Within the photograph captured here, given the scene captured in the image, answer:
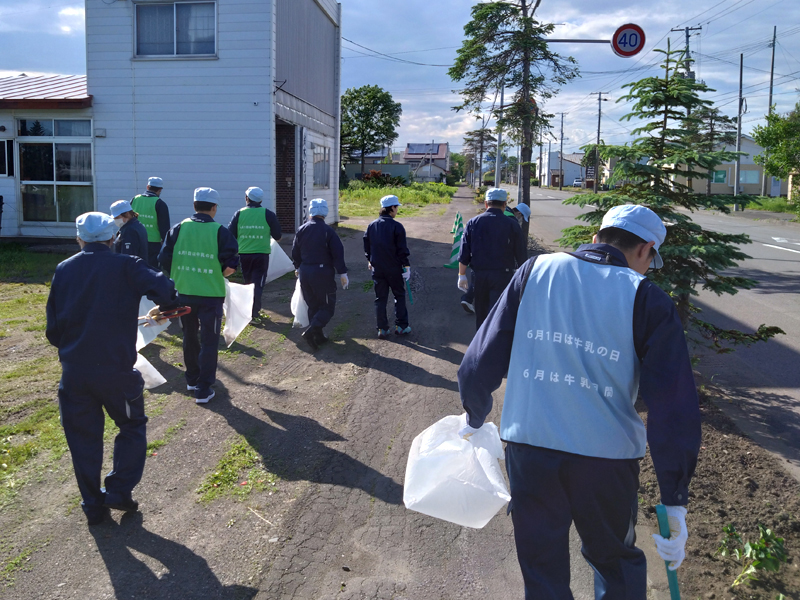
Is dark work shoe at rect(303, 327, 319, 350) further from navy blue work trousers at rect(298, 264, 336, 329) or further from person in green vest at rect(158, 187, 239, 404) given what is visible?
person in green vest at rect(158, 187, 239, 404)

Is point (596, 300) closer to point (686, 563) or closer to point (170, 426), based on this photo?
point (686, 563)

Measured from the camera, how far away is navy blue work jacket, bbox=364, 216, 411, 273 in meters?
8.77

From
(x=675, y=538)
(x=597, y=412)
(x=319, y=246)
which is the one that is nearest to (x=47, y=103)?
(x=319, y=246)

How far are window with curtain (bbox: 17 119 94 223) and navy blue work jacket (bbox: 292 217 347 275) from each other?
10.5 metres

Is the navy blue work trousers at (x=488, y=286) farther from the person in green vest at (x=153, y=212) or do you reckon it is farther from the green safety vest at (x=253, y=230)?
the person in green vest at (x=153, y=212)

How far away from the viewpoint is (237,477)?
4.93 meters

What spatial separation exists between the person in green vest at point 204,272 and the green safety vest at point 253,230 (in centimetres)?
299

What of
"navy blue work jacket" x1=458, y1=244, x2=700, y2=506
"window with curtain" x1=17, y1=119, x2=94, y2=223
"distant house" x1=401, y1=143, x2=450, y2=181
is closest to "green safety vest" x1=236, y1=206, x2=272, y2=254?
"navy blue work jacket" x1=458, y1=244, x2=700, y2=506

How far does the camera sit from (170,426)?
5.89 metres

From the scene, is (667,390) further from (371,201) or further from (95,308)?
(371,201)

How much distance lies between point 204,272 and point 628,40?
426 inches

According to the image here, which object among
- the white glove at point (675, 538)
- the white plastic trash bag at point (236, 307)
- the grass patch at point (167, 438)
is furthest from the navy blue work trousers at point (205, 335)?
the white glove at point (675, 538)

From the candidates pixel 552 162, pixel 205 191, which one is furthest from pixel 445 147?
pixel 205 191

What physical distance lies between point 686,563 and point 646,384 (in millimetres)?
1867
